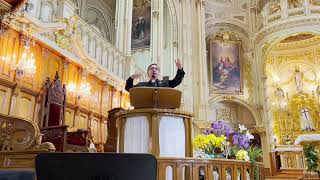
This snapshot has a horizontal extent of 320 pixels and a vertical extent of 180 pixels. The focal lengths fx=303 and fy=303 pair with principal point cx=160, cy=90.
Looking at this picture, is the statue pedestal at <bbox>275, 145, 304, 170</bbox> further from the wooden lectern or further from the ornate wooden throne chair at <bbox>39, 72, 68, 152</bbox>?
the wooden lectern

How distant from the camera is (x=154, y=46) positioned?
12797 mm

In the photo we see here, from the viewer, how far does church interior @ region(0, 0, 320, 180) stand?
125 inches

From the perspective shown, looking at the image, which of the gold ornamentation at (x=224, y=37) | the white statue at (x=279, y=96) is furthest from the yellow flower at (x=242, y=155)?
the white statue at (x=279, y=96)

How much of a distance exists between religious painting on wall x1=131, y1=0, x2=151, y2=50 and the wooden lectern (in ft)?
35.7

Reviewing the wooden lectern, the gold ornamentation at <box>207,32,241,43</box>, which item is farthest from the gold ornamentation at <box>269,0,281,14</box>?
the wooden lectern

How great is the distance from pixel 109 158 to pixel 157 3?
42.9 ft

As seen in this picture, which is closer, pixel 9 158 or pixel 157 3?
pixel 9 158

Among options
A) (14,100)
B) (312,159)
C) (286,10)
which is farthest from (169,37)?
(14,100)

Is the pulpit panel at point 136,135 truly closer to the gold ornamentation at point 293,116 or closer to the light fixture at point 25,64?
the light fixture at point 25,64

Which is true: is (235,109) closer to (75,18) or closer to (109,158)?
(75,18)

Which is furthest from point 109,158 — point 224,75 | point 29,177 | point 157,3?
point 224,75

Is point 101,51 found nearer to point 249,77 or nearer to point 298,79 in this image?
point 249,77

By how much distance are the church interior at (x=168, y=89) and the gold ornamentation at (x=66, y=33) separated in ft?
0.08

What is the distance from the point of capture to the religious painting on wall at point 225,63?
19.7 metres
